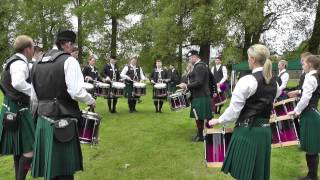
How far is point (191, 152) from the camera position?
7.42 m

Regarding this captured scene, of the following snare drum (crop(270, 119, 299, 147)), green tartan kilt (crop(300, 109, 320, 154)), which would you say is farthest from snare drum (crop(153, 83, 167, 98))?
snare drum (crop(270, 119, 299, 147))

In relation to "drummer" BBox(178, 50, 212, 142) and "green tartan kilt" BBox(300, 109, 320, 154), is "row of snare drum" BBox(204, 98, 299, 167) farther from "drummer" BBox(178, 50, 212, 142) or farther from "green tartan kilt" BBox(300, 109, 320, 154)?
"drummer" BBox(178, 50, 212, 142)

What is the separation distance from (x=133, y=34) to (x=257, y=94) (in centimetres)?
2696

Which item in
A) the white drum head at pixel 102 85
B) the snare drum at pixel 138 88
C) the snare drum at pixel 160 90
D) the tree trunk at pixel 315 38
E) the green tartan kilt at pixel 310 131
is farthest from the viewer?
the tree trunk at pixel 315 38

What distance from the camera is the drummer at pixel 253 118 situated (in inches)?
162

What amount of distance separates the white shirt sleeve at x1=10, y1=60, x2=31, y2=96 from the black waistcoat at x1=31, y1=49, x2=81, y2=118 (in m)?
0.51

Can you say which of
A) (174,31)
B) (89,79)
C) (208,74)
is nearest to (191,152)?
(208,74)

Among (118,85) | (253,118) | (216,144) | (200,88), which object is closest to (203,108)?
(200,88)

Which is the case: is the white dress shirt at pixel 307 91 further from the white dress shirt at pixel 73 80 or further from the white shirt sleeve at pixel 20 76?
the white shirt sleeve at pixel 20 76

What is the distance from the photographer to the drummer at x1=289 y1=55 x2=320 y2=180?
552 centimetres

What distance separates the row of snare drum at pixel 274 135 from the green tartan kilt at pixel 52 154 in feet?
4.83

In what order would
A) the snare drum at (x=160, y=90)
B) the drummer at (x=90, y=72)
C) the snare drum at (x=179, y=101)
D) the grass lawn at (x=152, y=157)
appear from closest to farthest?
the grass lawn at (x=152, y=157)
the snare drum at (x=179, y=101)
the drummer at (x=90, y=72)
the snare drum at (x=160, y=90)

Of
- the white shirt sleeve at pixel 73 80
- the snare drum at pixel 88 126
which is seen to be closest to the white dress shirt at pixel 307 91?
the snare drum at pixel 88 126

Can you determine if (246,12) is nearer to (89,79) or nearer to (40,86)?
(89,79)
